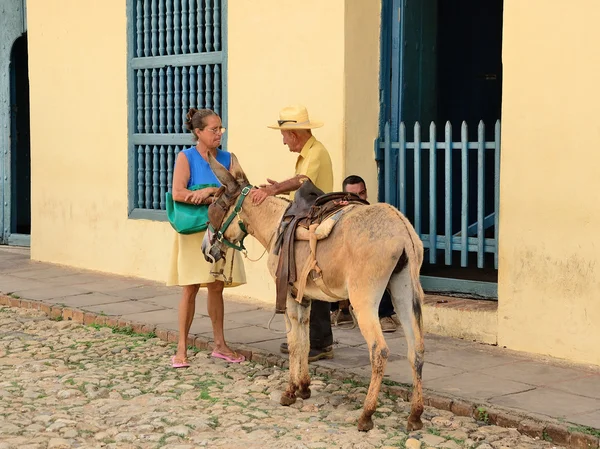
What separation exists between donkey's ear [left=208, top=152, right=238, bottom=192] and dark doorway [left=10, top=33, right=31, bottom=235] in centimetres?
834

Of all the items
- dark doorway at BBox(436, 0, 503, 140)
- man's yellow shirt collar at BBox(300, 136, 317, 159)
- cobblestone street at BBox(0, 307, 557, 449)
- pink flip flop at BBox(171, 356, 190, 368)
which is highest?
A: dark doorway at BBox(436, 0, 503, 140)

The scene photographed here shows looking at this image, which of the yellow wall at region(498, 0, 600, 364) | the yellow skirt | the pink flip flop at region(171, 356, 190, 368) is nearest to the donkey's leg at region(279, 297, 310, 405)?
the yellow skirt

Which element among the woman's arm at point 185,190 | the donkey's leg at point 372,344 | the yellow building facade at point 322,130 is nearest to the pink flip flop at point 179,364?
the woman's arm at point 185,190

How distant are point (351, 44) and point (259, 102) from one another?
52.3 inches

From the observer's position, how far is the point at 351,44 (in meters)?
9.56

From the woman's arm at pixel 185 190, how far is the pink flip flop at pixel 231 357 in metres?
1.29

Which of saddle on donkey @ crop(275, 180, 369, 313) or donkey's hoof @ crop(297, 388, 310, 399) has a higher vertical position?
saddle on donkey @ crop(275, 180, 369, 313)

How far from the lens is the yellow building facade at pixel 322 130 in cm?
788

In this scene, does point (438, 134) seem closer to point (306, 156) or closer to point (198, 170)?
point (306, 156)

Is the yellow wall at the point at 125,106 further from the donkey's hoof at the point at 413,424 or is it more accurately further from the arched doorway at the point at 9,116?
the donkey's hoof at the point at 413,424

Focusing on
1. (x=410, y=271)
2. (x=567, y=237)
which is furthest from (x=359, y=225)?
(x=567, y=237)

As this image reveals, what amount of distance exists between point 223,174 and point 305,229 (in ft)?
2.31

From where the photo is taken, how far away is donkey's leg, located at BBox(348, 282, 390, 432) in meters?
6.21

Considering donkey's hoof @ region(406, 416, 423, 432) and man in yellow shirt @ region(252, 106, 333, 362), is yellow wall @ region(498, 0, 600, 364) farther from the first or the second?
donkey's hoof @ region(406, 416, 423, 432)
